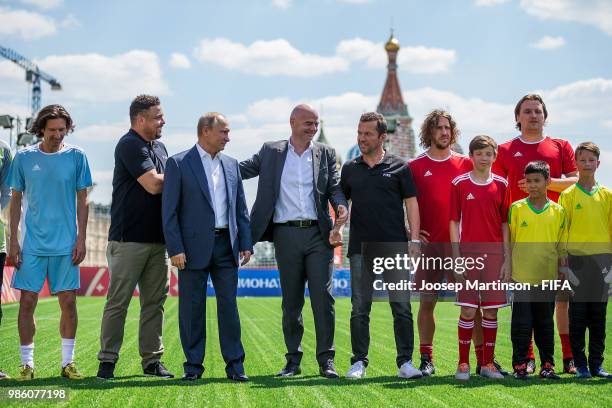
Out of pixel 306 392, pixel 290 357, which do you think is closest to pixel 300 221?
pixel 290 357

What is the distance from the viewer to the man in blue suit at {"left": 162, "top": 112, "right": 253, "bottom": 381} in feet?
24.0

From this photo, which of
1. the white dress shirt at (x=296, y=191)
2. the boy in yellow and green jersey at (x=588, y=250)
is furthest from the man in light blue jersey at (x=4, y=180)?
the boy in yellow and green jersey at (x=588, y=250)

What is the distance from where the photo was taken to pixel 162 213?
732cm

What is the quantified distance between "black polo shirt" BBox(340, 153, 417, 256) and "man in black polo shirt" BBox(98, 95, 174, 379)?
1.72 meters

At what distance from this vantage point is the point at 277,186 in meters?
7.89

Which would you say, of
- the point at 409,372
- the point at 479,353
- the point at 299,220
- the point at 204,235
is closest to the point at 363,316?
the point at 409,372

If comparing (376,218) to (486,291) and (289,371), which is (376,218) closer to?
(486,291)

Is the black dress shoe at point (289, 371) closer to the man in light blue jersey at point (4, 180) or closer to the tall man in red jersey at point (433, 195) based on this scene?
the tall man in red jersey at point (433, 195)

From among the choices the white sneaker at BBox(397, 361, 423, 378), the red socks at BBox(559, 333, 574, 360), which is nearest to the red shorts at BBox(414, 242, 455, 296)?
the white sneaker at BBox(397, 361, 423, 378)

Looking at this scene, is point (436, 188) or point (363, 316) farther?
point (436, 188)

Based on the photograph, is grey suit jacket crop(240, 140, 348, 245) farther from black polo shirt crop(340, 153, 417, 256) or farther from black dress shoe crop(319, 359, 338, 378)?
black dress shoe crop(319, 359, 338, 378)

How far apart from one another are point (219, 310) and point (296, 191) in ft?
4.11

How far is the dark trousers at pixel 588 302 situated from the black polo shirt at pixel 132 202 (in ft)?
12.1

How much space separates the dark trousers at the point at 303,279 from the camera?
7.84m
